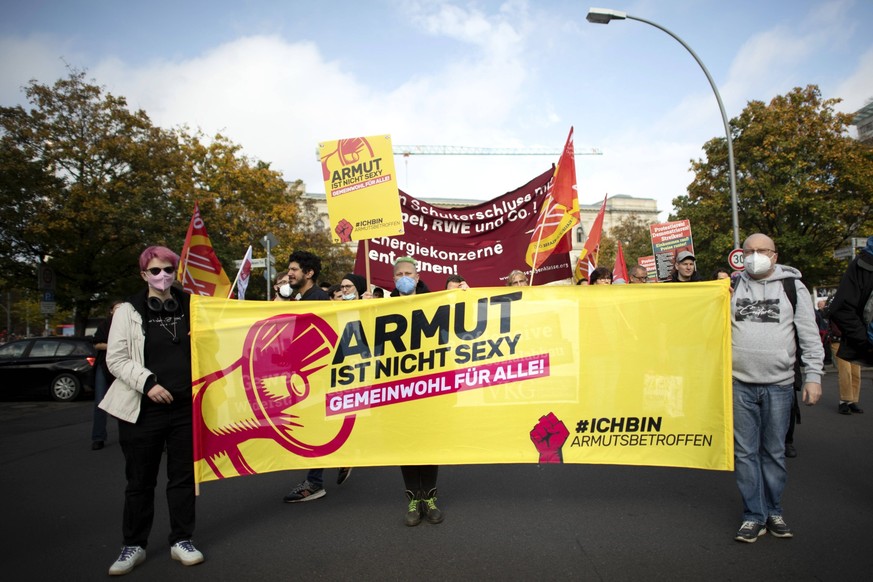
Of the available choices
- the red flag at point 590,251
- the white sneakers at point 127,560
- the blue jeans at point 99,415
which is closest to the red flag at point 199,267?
the blue jeans at point 99,415

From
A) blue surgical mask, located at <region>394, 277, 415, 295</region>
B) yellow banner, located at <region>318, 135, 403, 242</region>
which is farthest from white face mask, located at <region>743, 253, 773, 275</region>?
yellow banner, located at <region>318, 135, 403, 242</region>

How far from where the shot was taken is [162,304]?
Result: 385cm

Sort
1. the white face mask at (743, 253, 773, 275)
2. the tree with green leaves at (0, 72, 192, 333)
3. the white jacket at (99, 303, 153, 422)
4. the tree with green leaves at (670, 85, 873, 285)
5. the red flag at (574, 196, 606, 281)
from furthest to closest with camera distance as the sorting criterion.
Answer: the tree with green leaves at (670, 85, 873, 285) < the tree with green leaves at (0, 72, 192, 333) < the red flag at (574, 196, 606, 281) < the white face mask at (743, 253, 773, 275) < the white jacket at (99, 303, 153, 422)

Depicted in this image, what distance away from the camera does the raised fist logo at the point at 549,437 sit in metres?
4.15

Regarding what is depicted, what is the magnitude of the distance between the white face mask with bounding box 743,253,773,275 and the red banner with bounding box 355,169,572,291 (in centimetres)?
402

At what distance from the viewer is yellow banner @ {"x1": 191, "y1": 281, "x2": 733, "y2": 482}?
4113 millimetres

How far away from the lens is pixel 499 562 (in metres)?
3.53

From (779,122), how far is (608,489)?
26.6m

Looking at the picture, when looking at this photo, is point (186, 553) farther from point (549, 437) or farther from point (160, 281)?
point (549, 437)

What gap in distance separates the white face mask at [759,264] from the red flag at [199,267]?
572 centimetres

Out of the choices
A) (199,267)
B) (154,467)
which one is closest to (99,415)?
(199,267)

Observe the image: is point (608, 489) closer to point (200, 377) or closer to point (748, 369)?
point (748, 369)

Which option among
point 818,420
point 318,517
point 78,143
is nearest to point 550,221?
point 318,517

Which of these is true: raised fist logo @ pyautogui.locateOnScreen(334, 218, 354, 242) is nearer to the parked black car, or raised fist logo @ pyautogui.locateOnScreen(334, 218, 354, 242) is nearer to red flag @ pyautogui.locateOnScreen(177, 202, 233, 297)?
red flag @ pyautogui.locateOnScreen(177, 202, 233, 297)
